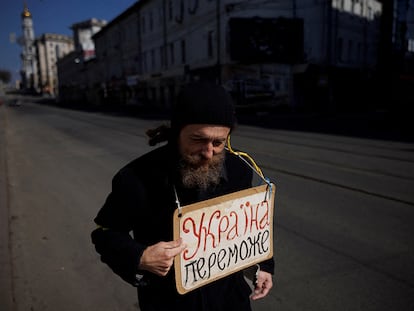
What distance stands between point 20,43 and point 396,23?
119 metres

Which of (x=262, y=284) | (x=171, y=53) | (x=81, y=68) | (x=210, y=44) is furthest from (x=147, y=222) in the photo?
(x=81, y=68)

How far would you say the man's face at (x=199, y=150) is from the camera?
1.51 m

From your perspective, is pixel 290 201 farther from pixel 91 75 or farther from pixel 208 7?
pixel 91 75

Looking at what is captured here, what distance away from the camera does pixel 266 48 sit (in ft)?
81.6

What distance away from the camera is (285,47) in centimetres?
2544

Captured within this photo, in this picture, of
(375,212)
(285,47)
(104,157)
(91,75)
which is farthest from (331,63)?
(91,75)

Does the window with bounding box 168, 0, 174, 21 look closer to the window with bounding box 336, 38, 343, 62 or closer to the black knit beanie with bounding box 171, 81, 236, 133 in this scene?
the window with bounding box 336, 38, 343, 62

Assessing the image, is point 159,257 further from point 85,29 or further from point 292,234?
point 85,29

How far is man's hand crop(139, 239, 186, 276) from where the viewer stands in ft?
4.58

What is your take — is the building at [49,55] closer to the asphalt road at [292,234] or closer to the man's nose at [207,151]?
the asphalt road at [292,234]

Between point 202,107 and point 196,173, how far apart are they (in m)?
0.31

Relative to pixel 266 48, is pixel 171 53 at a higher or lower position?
higher

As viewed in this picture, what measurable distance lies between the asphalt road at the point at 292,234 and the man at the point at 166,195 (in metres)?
1.39

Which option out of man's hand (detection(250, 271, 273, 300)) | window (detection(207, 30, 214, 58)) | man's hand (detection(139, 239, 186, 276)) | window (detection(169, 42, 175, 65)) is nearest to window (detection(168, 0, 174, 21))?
window (detection(169, 42, 175, 65))
